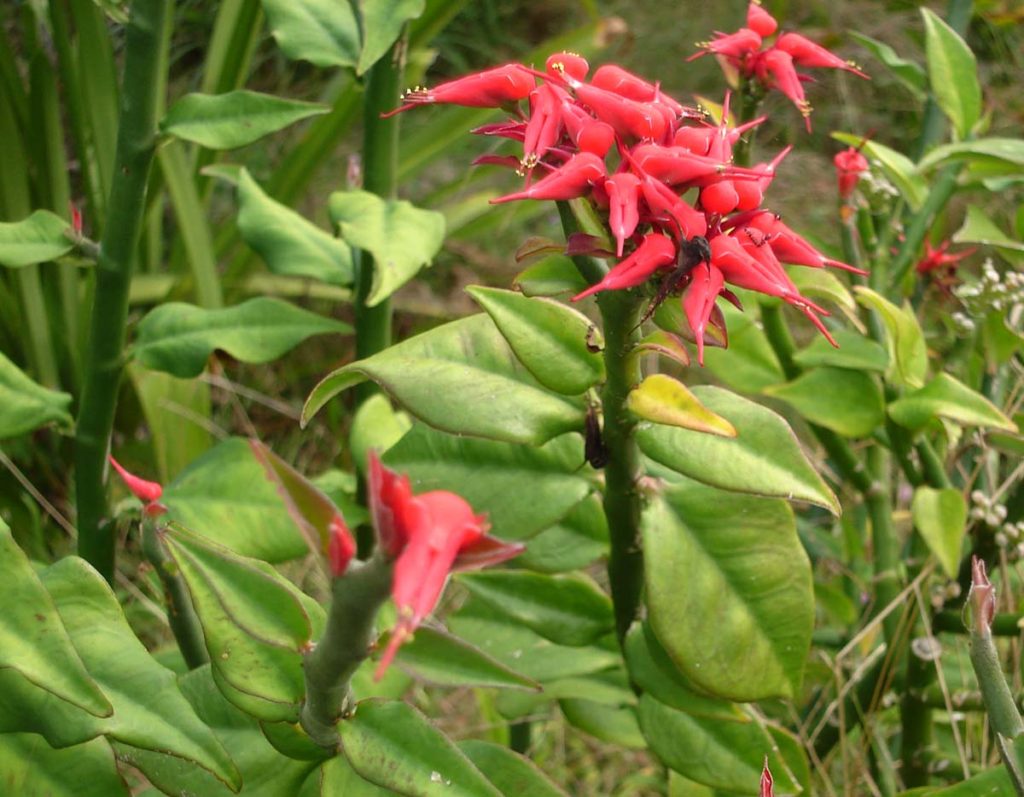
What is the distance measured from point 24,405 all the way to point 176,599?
0.19 metres

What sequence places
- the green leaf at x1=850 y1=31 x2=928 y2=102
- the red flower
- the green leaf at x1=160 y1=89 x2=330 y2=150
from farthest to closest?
Answer: the green leaf at x1=850 y1=31 x2=928 y2=102 < the green leaf at x1=160 y1=89 x2=330 y2=150 < the red flower

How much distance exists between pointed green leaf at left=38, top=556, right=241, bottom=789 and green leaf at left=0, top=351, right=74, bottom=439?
21 cm

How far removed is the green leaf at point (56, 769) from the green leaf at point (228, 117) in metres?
0.30

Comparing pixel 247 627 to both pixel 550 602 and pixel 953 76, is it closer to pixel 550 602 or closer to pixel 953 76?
pixel 550 602

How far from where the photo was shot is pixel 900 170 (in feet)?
2.41

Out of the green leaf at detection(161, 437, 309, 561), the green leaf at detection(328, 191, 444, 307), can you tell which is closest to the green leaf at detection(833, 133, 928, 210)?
the green leaf at detection(328, 191, 444, 307)

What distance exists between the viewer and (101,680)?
0.42 meters

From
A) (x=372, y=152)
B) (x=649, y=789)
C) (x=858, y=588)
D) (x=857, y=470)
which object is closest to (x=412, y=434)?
(x=372, y=152)

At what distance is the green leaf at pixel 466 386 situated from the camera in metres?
0.45

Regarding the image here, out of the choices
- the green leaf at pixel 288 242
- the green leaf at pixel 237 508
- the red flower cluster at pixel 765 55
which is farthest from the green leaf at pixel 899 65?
the green leaf at pixel 237 508

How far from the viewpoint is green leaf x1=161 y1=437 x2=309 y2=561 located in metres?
0.63

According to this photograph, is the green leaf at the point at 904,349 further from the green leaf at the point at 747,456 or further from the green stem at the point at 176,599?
the green stem at the point at 176,599

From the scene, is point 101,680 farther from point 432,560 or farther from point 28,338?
point 28,338

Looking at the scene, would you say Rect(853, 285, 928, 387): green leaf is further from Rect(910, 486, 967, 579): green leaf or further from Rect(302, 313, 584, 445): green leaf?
Rect(302, 313, 584, 445): green leaf
